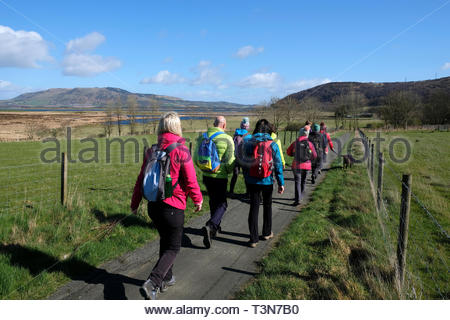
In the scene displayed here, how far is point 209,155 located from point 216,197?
Answer: 0.83m

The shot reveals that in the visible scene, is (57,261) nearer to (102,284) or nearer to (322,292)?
(102,284)

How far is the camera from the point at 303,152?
814cm

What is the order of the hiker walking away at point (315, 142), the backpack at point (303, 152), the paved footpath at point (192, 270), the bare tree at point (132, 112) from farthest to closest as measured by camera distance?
1. the bare tree at point (132, 112)
2. the hiker walking away at point (315, 142)
3. the backpack at point (303, 152)
4. the paved footpath at point (192, 270)

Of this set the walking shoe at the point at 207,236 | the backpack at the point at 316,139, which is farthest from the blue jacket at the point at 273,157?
the backpack at the point at 316,139

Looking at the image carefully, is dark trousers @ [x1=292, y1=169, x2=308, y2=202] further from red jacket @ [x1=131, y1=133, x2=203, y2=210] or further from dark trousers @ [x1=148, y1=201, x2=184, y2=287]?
dark trousers @ [x1=148, y1=201, x2=184, y2=287]

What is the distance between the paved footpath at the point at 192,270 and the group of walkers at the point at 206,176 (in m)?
0.22

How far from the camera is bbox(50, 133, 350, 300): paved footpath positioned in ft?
12.4

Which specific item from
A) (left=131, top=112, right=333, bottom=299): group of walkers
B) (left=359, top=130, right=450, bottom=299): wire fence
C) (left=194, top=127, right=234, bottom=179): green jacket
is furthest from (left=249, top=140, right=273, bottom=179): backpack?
(left=359, top=130, right=450, bottom=299): wire fence

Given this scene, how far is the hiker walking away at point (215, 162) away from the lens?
201 inches

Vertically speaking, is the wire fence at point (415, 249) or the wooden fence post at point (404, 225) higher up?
the wooden fence post at point (404, 225)

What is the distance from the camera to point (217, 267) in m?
4.49

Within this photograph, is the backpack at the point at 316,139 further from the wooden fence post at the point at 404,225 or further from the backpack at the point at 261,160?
the wooden fence post at the point at 404,225

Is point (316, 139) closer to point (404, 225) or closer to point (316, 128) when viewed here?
point (316, 128)
